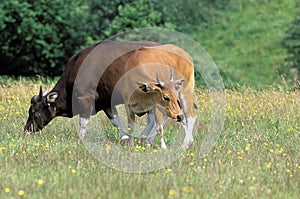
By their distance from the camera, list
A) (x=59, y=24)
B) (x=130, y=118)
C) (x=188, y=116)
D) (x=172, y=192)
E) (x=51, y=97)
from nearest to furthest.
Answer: (x=172, y=192), (x=130, y=118), (x=188, y=116), (x=51, y=97), (x=59, y=24)

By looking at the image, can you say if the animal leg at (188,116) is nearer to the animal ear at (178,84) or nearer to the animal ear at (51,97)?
the animal ear at (178,84)

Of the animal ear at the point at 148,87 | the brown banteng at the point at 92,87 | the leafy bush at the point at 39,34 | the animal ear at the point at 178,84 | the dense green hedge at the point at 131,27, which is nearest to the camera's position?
the animal ear at the point at 148,87

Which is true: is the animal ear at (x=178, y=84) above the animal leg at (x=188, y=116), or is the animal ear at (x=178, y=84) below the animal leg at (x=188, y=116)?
above

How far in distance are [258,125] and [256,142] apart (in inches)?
66.4

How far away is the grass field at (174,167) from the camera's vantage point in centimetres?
711

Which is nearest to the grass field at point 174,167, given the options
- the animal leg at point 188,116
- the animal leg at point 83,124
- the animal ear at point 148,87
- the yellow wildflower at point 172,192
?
the yellow wildflower at point 172,192

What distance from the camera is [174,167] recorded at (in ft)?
27.5

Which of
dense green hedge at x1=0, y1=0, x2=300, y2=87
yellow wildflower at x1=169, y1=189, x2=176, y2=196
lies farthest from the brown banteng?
dense green hedge at x1=0, y1=0, x2=300, y2=87

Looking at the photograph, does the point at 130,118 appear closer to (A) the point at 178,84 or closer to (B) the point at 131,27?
(A) the point at 178,84

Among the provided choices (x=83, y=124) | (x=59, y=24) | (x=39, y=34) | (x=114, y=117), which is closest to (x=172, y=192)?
(x=83, y=124)

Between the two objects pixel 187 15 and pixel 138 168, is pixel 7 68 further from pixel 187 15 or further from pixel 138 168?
pixel 138 168

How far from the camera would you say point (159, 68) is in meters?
10.4

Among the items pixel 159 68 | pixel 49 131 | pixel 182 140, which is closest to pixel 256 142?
pixel 182 140

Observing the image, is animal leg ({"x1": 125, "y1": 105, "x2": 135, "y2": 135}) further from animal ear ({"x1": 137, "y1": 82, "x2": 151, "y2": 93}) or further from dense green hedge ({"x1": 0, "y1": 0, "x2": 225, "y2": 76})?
dense green hedge ({"x1": 0, "y1": 0, "x2": 225, "y2": 76})
